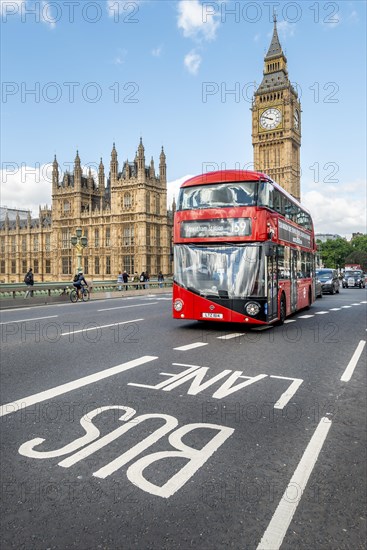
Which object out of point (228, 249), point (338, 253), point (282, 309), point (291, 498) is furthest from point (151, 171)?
point (291, 498)

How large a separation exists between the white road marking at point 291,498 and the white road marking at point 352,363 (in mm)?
2338

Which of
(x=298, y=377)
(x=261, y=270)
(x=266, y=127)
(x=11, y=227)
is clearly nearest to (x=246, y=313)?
(x=261, y=270)

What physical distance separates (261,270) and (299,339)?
182cm

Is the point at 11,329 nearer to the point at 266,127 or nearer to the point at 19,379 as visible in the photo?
the point at 19,379

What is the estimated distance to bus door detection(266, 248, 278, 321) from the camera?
10.0 meters

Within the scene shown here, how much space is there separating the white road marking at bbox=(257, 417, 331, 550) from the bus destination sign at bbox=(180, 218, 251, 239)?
253 inches

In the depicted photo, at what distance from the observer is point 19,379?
18.2 feet

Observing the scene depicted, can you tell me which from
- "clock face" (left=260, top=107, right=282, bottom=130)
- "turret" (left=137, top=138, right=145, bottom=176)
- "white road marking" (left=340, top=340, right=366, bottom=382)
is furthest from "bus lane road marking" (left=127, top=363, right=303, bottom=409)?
"clock face" (left=260, top=107, right=282, bottom=130)

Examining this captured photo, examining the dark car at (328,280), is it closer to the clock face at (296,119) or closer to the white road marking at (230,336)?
the white road marking at (230,336)

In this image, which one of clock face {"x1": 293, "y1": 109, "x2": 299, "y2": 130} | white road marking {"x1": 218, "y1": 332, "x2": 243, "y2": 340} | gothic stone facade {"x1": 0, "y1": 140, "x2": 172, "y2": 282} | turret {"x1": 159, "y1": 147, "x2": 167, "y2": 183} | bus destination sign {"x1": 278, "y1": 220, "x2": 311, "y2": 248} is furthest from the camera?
clock face {"x1": 293, "y1": 109, "x2": 299, "y2": 130}

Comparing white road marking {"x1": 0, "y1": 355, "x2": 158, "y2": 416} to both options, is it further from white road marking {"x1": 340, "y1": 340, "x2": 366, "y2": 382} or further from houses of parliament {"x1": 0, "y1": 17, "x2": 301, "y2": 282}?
houses of parliament {"x1": 0, "y1": 17, "x2": 301, "y2": 282}

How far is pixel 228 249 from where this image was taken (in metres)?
9.93

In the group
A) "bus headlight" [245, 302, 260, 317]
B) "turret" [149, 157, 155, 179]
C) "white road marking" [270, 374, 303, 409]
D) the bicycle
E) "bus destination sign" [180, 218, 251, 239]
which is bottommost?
"white road marking" [270, 374, 303, 409]

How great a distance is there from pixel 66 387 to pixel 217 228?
19.6ft
